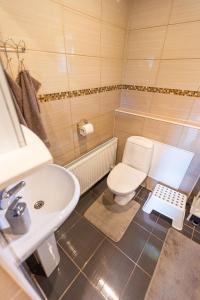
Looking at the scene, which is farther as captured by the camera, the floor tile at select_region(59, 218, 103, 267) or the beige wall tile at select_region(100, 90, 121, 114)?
the beige wall tile at select_region(100, 90, 121, 114)

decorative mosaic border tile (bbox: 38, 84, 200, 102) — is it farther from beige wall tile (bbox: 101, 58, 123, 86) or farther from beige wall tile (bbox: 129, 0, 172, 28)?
beige wall tile (bbox: 129, 0, 172, 28)

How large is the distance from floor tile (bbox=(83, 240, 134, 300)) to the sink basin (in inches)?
30.7

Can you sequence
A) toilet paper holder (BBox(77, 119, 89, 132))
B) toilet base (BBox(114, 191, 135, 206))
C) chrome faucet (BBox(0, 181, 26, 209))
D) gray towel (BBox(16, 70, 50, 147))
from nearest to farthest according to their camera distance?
chrome faucet (BBox(0, 181, 26, 209))
gray towel (BBox(16, 70, 50, 147))
toilet paper holder (BBox(77, 119, 89, 132))
toilet base (BBox(114, 191, 135, 206))

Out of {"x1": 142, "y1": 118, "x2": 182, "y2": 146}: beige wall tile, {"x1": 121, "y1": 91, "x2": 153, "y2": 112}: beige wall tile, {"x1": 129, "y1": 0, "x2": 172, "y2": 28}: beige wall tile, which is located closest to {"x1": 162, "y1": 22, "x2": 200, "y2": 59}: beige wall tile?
{"x1": 129, "y1": 0, "x2": 172, "y2": 28}: beige wall tile

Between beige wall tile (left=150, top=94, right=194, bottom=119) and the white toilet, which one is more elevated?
beige wall tile (left=150, top=94, right=194, bottom=119)

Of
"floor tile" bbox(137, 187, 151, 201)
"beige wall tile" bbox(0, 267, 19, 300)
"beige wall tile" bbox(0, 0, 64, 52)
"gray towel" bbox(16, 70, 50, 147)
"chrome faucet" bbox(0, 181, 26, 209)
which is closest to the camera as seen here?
"beige wall tile" bbox(0, 267, 19, 300)

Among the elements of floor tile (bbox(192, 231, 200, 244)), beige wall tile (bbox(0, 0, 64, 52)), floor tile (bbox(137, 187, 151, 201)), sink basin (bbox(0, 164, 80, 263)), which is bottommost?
floor tile (bbox(192, 231, 200, 244))

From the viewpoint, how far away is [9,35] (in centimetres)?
80

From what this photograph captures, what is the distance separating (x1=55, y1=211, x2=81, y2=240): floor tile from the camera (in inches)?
58.3

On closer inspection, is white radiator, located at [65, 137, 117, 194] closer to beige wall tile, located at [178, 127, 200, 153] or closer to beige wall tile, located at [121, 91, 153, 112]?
beige wall tile, located at [121, 91, 153, 112]

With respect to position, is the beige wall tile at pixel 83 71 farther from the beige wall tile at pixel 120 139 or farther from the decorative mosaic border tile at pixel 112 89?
the beige wall tile at pixel 120 139

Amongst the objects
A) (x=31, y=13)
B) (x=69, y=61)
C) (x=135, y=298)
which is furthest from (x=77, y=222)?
(x=31, y=13)

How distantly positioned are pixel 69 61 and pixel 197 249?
80.8 inches

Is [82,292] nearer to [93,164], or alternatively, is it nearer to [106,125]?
[93,164]
